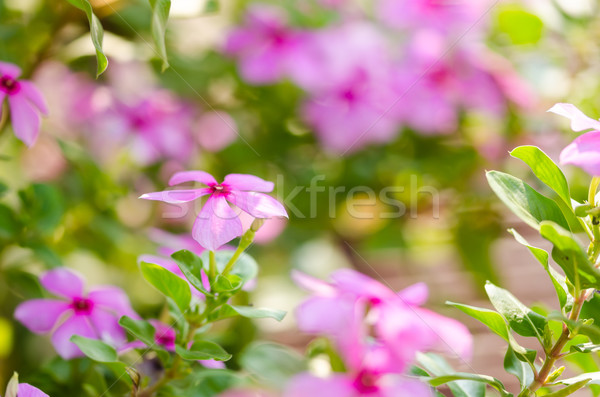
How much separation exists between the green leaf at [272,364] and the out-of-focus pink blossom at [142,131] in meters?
0.59

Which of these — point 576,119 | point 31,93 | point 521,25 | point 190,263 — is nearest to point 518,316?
point 576,119

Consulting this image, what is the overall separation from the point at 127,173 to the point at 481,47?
70 centimetres

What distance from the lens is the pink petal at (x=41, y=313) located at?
1.96ft

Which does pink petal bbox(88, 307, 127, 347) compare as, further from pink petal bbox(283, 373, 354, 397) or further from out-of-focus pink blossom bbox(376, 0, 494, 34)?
out-of-focus pink blossom bbox(376, 0, 494, 34)

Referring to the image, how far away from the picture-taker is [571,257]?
0.41 metres

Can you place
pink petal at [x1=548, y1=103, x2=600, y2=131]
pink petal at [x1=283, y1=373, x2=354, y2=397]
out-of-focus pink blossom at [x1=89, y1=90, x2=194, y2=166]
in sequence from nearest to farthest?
1. pink petal at [x1=283, y1=373, x2=354, y2=397]
2. pink petal at [x1=548, y1=103, x2=600, y2=131]
3. out-of-focus pink blossom at [x1=89, y1=90, x2=194, y2=166]

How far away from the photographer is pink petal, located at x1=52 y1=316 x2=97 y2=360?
0.56 meters

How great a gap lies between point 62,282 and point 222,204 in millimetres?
229

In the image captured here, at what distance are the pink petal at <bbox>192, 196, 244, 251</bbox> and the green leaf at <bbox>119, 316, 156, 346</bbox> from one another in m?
0.09

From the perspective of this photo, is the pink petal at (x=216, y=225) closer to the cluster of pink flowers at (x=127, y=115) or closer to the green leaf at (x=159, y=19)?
the green leaf at (x=159, y=19)

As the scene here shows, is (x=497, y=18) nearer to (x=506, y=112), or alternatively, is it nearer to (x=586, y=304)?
(x=506, y=112)

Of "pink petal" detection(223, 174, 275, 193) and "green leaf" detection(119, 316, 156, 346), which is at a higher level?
"pink petal" detection(223, 174, 275, 193)

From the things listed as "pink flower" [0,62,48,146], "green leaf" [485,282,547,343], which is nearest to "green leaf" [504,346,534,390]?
"green leaf" [485,282,547,343]

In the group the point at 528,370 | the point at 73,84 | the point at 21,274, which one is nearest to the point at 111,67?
the point at 73,84
